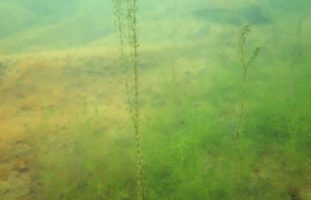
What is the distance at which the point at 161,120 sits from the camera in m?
8.62

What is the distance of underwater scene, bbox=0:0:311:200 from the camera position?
672cm

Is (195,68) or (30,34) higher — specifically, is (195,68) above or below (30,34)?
below

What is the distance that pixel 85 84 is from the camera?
35.1 ft

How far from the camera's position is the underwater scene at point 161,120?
672 cm

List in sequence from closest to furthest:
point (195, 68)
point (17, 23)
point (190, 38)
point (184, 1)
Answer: point (195, 68), point (190, 38), point (184, 1), point (17, 23)

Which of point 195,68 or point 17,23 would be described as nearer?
point 195,68

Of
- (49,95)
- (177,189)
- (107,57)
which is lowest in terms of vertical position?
(177,189)

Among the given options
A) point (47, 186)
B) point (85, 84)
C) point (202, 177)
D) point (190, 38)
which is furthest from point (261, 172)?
point (190, 38)

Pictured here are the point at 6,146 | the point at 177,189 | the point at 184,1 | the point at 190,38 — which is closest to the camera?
the point at 177,189

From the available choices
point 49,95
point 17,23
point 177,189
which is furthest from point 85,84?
point 17,23

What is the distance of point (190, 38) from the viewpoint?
50.7 feet

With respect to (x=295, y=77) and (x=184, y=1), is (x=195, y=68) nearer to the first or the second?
(x=295, y=77)

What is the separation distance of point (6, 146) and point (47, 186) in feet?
5.55

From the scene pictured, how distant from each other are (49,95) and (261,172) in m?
5.67
